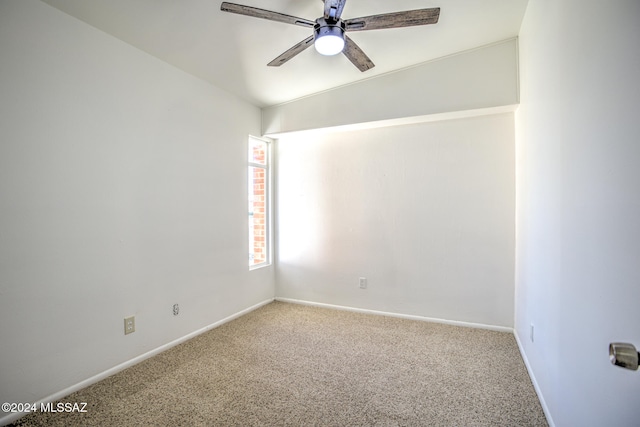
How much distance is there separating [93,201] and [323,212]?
7.81ft

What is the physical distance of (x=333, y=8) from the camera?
68.3 inches

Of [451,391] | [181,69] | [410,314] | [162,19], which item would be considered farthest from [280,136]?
[451,391]

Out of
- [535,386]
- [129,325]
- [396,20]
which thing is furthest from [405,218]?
[129,325]

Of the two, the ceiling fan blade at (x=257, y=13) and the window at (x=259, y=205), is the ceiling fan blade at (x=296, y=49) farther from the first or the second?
the window at (x=259, y=205)

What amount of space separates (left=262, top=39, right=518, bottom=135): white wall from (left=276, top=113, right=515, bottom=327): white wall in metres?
0.28

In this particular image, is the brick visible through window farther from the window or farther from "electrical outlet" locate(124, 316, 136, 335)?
"electrical outlet" locate(124, 316, 136, 335)

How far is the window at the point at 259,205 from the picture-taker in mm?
4055

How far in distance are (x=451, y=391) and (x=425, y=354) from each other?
1.79 ft

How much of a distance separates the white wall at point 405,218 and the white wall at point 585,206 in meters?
0.94

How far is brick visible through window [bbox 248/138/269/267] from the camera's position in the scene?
13.3ft

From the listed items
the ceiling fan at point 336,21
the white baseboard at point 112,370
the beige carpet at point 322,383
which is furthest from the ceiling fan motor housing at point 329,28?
the white baseboard at point 112,370

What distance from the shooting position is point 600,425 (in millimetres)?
1153

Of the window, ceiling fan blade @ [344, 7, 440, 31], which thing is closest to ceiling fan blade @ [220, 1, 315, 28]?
ceiling fan blade @ [344, 7, 440, 31]

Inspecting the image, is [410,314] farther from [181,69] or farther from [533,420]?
[181,69]
